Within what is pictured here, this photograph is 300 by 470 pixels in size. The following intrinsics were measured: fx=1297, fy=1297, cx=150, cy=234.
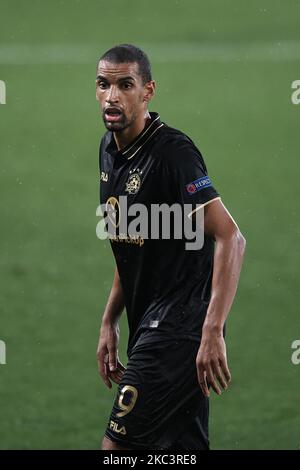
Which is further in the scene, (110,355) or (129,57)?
(110,355)

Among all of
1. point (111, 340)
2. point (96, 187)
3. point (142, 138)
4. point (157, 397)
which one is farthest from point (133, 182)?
point (96, 187)

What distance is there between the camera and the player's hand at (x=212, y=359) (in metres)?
5.96

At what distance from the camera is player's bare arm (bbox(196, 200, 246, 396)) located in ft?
19.6

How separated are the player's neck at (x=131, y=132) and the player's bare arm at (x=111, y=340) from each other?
82 centimetres

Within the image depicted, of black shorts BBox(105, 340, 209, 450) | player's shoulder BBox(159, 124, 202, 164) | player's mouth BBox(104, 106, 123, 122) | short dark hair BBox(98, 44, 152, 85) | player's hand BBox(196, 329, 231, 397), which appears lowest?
black shorts BBox(105, 340, 209, 450)

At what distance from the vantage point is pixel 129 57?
649 cm

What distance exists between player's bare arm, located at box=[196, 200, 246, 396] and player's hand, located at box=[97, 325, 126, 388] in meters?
0.95

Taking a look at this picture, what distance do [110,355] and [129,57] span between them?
1.65 metres

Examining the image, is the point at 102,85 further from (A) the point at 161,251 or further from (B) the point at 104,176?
(A) the point at 161,251

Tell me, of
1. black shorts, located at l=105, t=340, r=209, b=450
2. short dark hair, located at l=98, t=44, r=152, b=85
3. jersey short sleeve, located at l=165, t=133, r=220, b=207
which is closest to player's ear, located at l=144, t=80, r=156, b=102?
short dark hair, located at l=98, t=44, r=152, b=85

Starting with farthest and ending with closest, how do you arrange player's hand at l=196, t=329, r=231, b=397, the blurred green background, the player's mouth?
the blurred green background → the player's mouth → player's hand at l=196, t=329, r=231, b=397

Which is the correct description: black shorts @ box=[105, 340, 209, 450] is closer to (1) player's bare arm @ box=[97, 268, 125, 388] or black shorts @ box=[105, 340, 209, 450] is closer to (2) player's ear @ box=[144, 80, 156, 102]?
(1) player's bare arm @ box=[97, 268, 125, 388]
